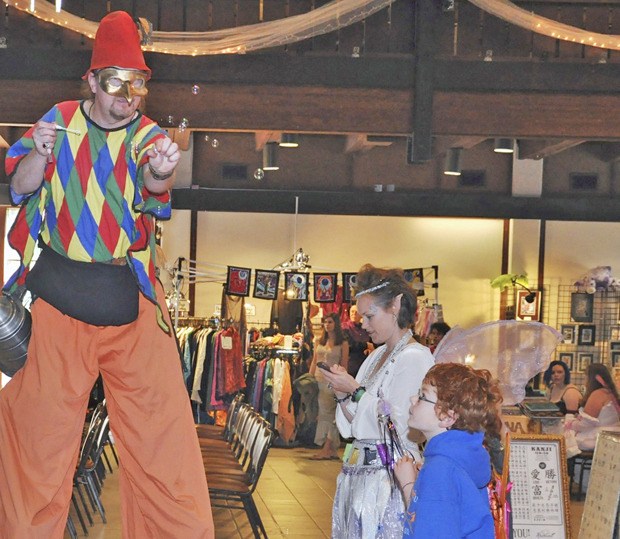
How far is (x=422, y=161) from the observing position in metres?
6.27

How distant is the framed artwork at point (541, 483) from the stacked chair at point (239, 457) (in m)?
1.26

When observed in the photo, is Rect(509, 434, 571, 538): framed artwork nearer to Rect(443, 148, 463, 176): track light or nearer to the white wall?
Rect(443, 148, 463, 176): track light

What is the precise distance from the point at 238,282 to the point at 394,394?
8.79 meters

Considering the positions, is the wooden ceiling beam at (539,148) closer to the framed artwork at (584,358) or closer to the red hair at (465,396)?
the framed artwork at (584,358)

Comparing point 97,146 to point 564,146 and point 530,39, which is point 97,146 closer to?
point 530,39

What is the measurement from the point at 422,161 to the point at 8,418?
12.7 feet

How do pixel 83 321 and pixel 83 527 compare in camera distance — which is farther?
pixel 83 527

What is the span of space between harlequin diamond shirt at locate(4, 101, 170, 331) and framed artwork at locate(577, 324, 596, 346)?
11.1m

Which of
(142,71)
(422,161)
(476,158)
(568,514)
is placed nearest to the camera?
(142,71)

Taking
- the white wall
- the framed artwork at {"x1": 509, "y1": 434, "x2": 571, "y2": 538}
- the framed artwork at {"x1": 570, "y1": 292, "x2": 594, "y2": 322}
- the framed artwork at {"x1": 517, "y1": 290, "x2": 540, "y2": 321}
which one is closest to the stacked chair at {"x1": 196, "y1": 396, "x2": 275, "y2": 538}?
the framed artwork at {"x1": 509, "y1": 434, "x2": 571, "y2": 538}

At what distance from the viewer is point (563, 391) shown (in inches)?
369

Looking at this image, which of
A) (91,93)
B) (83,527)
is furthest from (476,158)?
(91,93)

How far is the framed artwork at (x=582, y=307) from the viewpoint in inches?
515

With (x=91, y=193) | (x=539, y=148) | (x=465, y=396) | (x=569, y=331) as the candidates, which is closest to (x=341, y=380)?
(x=465, y=396)
